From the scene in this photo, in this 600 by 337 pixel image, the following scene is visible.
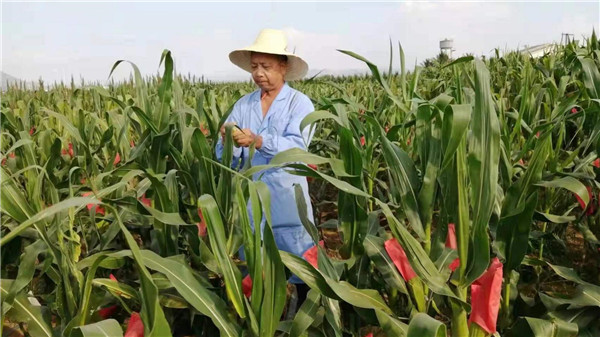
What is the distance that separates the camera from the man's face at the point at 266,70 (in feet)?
6.32

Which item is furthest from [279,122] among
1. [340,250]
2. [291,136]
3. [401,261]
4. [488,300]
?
[488,300]

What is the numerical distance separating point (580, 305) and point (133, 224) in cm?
132

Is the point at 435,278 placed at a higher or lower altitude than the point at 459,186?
lower

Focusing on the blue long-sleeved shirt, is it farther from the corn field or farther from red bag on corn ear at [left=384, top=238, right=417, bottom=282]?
red bag on corn ear at [left=384, top=238, right=417, bottom=282]

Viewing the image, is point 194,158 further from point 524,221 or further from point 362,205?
point 524,221

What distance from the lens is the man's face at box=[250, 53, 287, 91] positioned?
193 centimetres

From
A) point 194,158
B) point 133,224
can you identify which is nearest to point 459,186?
point 194,158

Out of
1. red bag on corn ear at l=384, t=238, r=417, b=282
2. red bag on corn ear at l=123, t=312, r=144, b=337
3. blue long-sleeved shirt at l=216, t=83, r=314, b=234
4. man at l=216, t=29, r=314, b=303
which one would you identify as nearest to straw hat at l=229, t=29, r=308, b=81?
man at l=216, t=29, r=314, b=303

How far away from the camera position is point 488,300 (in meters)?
1.01

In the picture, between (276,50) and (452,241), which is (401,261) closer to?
(452,241)

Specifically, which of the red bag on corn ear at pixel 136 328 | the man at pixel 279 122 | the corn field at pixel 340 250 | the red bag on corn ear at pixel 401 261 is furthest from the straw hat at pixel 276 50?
the red bag on corn ear at pixel 136 328

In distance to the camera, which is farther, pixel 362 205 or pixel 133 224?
pixel 133 224

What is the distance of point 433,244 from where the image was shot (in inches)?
44.4

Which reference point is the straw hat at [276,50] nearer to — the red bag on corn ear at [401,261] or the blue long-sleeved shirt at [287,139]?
the blue long-sleeved shirt at [287,139]
